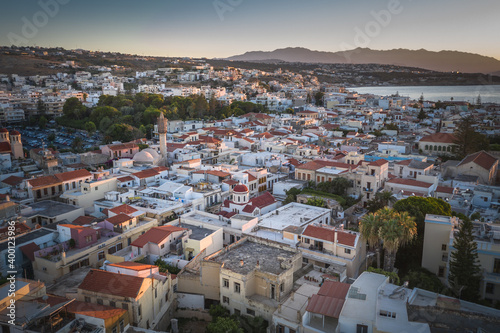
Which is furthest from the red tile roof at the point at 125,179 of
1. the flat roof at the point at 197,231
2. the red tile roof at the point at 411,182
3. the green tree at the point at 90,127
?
the green tree at the point at 90,127

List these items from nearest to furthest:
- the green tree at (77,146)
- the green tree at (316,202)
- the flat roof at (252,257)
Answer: the flat roof at (252,257) → the green tree at (316,202) → the green tree at (77,146)

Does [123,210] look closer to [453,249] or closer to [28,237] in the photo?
[28,237]

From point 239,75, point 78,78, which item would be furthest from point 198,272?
point 239,75

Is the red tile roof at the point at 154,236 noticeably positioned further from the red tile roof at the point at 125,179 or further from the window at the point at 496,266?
the window at the point at 496,266

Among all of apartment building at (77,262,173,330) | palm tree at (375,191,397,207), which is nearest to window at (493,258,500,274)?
palm tree at (375,191,397,207)

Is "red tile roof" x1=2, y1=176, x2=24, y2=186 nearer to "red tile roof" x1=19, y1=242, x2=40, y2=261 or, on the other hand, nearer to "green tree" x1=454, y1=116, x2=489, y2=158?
"red tile roof" x1=19, y1=242, x2=40, y2=261
